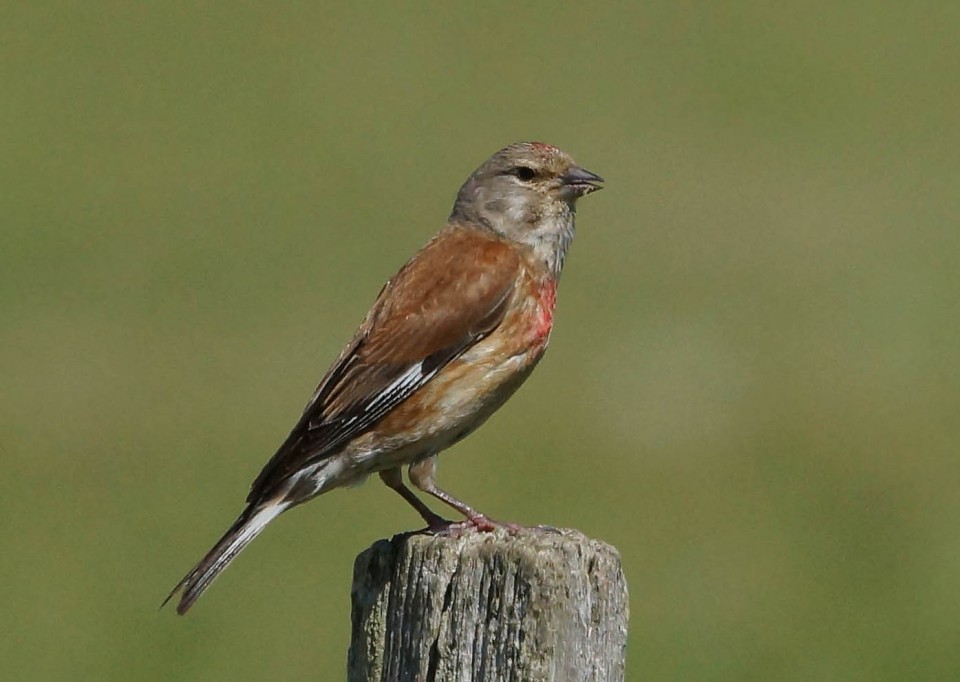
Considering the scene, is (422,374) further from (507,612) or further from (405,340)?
(507,612)

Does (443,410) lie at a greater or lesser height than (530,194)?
lesser

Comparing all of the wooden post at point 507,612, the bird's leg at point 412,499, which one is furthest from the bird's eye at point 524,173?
the wooden post at point 507,612

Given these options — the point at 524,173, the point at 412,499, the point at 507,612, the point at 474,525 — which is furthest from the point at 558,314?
the point at 507,612

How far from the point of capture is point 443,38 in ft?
65.4

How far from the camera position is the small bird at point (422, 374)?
575 cm

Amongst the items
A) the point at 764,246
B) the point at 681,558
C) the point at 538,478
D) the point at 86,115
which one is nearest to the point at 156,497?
the point at 538,478

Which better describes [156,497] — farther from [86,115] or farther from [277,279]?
[86,115]

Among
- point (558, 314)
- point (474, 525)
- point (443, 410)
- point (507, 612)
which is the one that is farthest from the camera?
point (558, 314)

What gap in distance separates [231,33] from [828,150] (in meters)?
6.30

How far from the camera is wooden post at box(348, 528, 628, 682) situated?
3973mm

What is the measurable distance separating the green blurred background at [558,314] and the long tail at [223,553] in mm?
2991

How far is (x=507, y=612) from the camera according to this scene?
4.02 meters

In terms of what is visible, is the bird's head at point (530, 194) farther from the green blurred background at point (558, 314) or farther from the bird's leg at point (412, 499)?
the green blurred background at point (558, 314)

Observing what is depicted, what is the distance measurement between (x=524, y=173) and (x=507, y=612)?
9.14 ft
